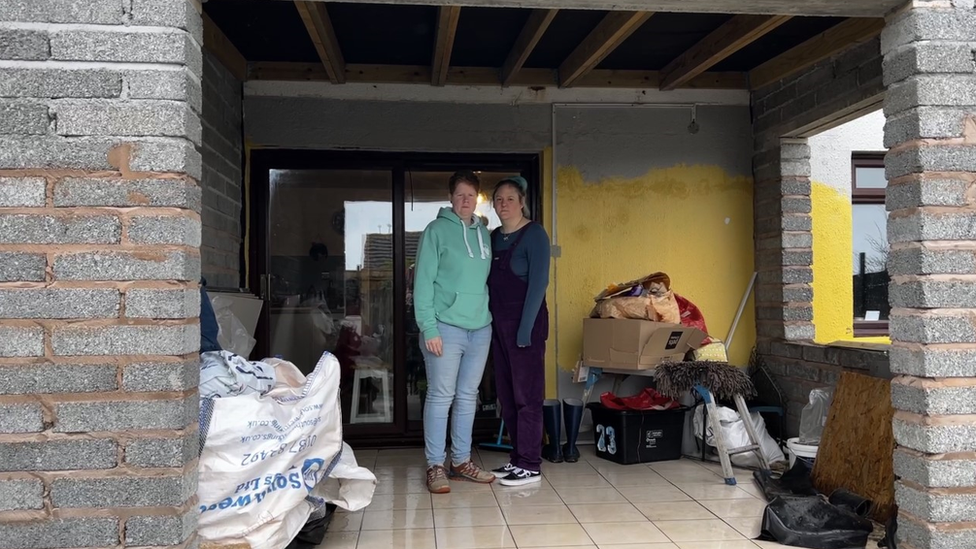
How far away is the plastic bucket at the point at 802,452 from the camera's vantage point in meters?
4.07

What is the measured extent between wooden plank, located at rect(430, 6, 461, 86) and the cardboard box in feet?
6.04

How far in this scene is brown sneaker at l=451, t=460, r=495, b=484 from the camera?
411 cm

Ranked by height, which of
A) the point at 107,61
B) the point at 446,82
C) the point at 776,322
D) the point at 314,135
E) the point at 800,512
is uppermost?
the point at 446,82

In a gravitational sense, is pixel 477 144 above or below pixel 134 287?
above

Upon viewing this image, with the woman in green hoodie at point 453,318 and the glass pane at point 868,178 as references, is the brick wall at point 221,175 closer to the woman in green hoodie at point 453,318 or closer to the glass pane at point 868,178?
the woman in green hoodie at point 453,318

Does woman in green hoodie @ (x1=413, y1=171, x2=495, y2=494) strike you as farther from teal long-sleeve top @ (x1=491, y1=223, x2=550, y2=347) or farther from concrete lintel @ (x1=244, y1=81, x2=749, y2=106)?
concrete lintel @ (x1=244, y1=81, x2=749, y2=106)

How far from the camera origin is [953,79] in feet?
8.84

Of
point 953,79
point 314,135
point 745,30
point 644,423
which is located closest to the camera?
point 953,79

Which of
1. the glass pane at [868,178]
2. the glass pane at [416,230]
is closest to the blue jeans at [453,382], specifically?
the glass pane at [416,230]

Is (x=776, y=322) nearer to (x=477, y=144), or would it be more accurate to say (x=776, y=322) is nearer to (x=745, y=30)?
(x=745, y=30)

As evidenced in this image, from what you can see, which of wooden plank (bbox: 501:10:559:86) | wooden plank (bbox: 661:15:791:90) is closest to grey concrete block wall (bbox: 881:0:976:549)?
wooden plank (bbox: 661:15:791:90)

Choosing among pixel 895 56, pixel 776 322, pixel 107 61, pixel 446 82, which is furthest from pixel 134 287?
pixel 776 322

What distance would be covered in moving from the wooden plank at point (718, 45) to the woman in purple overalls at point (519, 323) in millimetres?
1384

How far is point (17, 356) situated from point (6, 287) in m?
0.21
